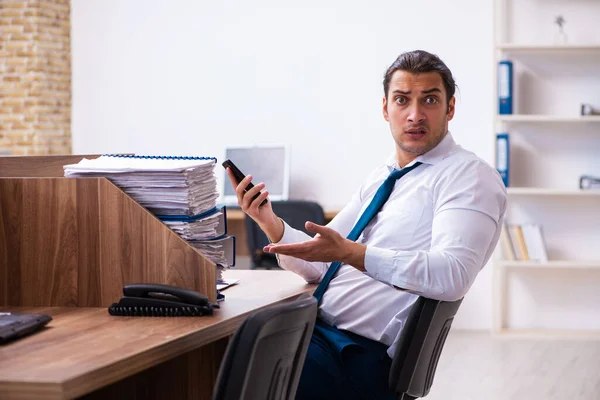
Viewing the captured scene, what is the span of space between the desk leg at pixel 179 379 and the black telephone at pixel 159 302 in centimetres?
27

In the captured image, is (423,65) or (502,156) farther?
(502,156)

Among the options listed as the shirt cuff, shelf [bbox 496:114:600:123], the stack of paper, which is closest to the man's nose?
the shirt cuff

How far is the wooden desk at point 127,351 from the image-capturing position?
1.36 m

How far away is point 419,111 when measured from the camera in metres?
2.50

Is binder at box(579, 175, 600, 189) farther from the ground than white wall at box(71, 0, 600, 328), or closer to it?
closer to it

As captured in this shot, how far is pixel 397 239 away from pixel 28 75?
4.86 m

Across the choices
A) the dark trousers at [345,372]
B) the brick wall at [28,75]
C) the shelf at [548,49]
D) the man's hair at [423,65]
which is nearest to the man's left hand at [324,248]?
the dark trousers at [345,372]

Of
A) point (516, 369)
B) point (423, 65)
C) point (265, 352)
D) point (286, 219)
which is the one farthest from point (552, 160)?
point (265, 352)

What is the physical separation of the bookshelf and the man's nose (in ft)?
11.6

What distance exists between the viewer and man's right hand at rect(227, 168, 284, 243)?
7.29 ft

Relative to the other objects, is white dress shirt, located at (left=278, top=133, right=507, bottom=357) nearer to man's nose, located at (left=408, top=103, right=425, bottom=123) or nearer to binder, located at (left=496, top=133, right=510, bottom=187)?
man's nose, located at (left=408, top=103, right=425, bottom=123)

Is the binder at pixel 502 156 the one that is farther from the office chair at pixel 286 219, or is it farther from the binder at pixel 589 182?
the office chair at pixel 286 219

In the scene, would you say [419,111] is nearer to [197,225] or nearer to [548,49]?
[197,225]

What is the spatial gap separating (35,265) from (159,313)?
0.39m
